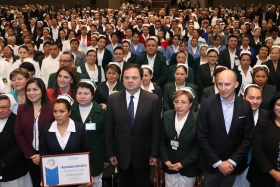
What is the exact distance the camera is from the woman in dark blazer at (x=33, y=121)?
12.4 feet

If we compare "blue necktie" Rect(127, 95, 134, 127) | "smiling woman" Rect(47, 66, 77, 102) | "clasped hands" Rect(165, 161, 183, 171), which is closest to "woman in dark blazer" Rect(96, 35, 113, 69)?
"smiling woman" Rect(47, 66, 77, 102)

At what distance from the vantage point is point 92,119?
395cm

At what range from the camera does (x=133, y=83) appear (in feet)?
12.4

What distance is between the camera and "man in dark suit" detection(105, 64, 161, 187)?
3797 mm

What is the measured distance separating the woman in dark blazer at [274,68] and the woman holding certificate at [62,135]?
4500 millimetres

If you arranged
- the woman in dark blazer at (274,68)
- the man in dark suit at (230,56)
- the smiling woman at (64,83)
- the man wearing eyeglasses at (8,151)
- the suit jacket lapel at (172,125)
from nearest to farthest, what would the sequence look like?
the man wearing eyeglasses at (8,151)
the suit jacket lapel at (172,125)
the smiling woman at (64,83)
the woman in dark blazer at (274,68)
the man in dark suit at (230,56)

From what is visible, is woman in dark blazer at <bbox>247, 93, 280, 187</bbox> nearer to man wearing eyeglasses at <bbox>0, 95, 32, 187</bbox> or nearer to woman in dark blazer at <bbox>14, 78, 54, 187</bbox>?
woman in dark blazer at <bbox>14, 78, 54, 187</bbox>

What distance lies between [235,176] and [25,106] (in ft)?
8.34

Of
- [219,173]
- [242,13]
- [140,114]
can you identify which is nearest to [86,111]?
[140,114]

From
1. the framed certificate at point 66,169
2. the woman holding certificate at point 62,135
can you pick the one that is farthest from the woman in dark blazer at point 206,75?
the framed certificate at point 66,169

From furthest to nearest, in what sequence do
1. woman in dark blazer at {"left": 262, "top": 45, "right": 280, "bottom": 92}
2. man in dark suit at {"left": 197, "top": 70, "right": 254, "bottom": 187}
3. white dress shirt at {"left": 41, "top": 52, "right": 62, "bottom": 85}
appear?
1. white dress shirt at {"left": 41, "top": 52, "right": 62, "bottom": 85}
2. woman in dark blazer at {"left": 262, "top": 45, "right": 280, "bottom": 92}
3. man in dark suit at {"left": 197, "top": 70, "right": 254, "bottom": 187}

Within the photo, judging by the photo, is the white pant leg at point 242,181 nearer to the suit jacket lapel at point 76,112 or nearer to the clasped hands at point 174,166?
the clasped hands at point 174,166

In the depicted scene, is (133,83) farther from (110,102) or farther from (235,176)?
(235,176)

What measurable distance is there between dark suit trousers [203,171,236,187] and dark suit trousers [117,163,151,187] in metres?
0.70
